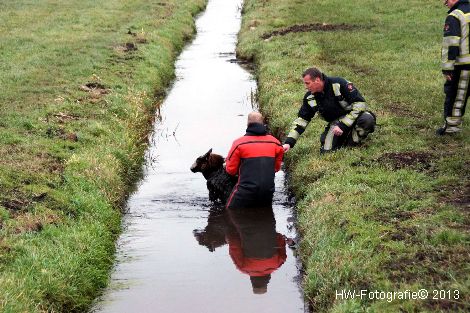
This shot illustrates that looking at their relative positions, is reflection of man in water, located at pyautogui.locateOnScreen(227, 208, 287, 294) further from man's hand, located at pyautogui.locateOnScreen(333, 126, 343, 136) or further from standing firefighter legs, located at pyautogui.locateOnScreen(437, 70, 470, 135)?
standing firefighter legs, located at pyautogui.locateOnScreen(437, 70, 470, 135)

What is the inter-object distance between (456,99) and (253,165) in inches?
179

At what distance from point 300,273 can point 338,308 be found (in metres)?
2.31

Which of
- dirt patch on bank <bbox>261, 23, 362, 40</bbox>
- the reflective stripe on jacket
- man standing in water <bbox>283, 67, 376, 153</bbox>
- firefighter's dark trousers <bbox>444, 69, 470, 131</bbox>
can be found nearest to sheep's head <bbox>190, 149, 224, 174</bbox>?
man standing in water <bbox>283, 67, 376, 153</bbox>

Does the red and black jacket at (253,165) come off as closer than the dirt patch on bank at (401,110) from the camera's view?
Yes

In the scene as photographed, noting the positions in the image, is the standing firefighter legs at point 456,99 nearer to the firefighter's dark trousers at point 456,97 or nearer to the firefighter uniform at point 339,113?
the firefighter's dark trousers at point 456,97

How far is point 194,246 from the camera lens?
11.3 meters

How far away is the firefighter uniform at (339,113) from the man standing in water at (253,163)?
117cm

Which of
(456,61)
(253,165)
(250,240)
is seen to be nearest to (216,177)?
(253,165)

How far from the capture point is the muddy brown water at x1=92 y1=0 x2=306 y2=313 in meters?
9.30

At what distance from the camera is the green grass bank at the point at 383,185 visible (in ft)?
26.7

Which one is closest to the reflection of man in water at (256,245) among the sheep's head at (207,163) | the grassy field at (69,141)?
the sheep's head at (207,163)

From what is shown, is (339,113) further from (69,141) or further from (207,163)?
(69,141)

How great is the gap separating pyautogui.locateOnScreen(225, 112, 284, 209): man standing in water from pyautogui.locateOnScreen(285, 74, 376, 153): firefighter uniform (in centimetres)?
117

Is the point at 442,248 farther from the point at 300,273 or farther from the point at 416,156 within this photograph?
the point at 416,156
